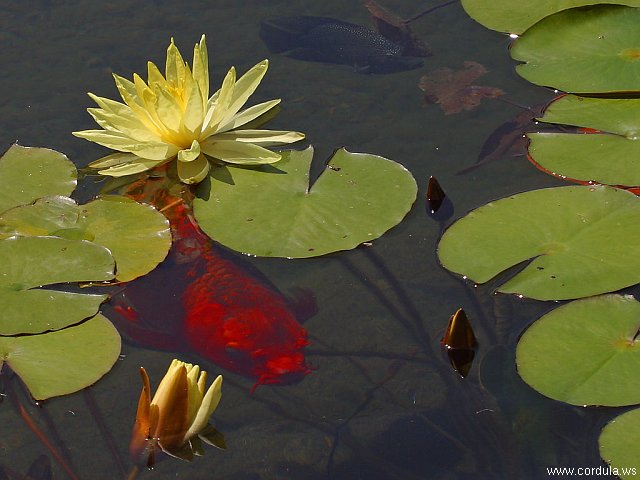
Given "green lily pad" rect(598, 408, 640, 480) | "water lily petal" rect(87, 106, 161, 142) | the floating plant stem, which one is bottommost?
"green lily pad" rect(598, 408, 640, 480)

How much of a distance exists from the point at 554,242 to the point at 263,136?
1006 mm

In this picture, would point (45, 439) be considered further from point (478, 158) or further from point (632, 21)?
point (632, 21)

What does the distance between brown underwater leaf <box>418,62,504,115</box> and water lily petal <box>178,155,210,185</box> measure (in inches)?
32.7

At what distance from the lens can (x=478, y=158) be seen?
281 centimetres

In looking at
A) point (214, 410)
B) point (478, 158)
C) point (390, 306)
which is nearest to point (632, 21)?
point (478, 158)

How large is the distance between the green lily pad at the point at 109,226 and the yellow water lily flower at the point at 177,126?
0.15m

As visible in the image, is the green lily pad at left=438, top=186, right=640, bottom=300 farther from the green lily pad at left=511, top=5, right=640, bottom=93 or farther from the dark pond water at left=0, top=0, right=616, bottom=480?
the green lily pad at left=511, top=5, right=640, bottom=93

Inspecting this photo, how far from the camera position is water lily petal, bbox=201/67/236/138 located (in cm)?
277

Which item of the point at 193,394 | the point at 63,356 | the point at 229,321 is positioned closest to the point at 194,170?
the point at 229,321

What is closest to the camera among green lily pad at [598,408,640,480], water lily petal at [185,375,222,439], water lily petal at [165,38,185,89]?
green lily pad at [598,408,640,480]

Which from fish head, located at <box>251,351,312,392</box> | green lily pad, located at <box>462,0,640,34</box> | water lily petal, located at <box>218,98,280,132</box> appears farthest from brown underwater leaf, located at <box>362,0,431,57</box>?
fish head, located at <box>251,351,312,392</box>

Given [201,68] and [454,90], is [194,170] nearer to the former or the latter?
[201,68]

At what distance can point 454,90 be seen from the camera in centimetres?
305

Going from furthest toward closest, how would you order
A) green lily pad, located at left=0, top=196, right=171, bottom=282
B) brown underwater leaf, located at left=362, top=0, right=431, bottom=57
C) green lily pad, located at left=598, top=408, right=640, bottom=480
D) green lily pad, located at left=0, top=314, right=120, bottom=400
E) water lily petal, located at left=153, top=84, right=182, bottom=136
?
brown underwater leaf, located at left=362, top=0, right=431, bottom=57
water lily petal, located at left=153, top=84, right=182, bottom=136
green lily pad, located at left=0, top=196, right=171, bottom=282
green lily pad, located at left=0, top=314, right=120, bottom=400
green lily pad, located at left=598, top=408, right=640, bottom=480
